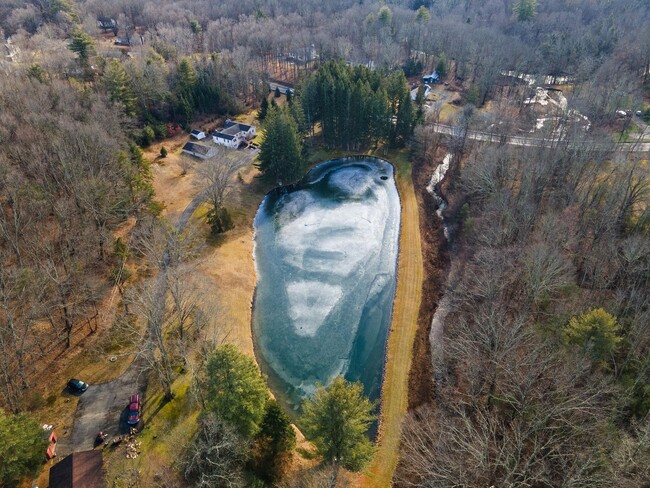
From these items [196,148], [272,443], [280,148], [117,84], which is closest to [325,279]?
[272,443]

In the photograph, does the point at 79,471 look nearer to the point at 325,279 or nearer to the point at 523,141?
the point at 325,279

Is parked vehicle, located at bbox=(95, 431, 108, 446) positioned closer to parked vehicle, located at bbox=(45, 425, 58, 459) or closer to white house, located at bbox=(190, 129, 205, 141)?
parked vehicle, located at bbox=(45, 425, 58, 459)

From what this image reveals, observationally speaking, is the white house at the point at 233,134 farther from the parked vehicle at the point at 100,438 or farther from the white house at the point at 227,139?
the parked vehicle at the point at 100,438

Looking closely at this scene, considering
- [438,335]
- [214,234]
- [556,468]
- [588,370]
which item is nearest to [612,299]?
[588,370]

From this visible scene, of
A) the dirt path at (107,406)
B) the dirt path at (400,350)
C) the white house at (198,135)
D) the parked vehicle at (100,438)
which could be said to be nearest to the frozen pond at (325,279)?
the dirt path at (400,350)

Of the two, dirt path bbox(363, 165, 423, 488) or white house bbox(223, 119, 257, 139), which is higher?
white house bbox(223, 119, 257, 139)

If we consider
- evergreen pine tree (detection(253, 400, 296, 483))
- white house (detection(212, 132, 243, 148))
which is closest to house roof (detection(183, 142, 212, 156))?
white house (detection(212, 132, 243, 148))
